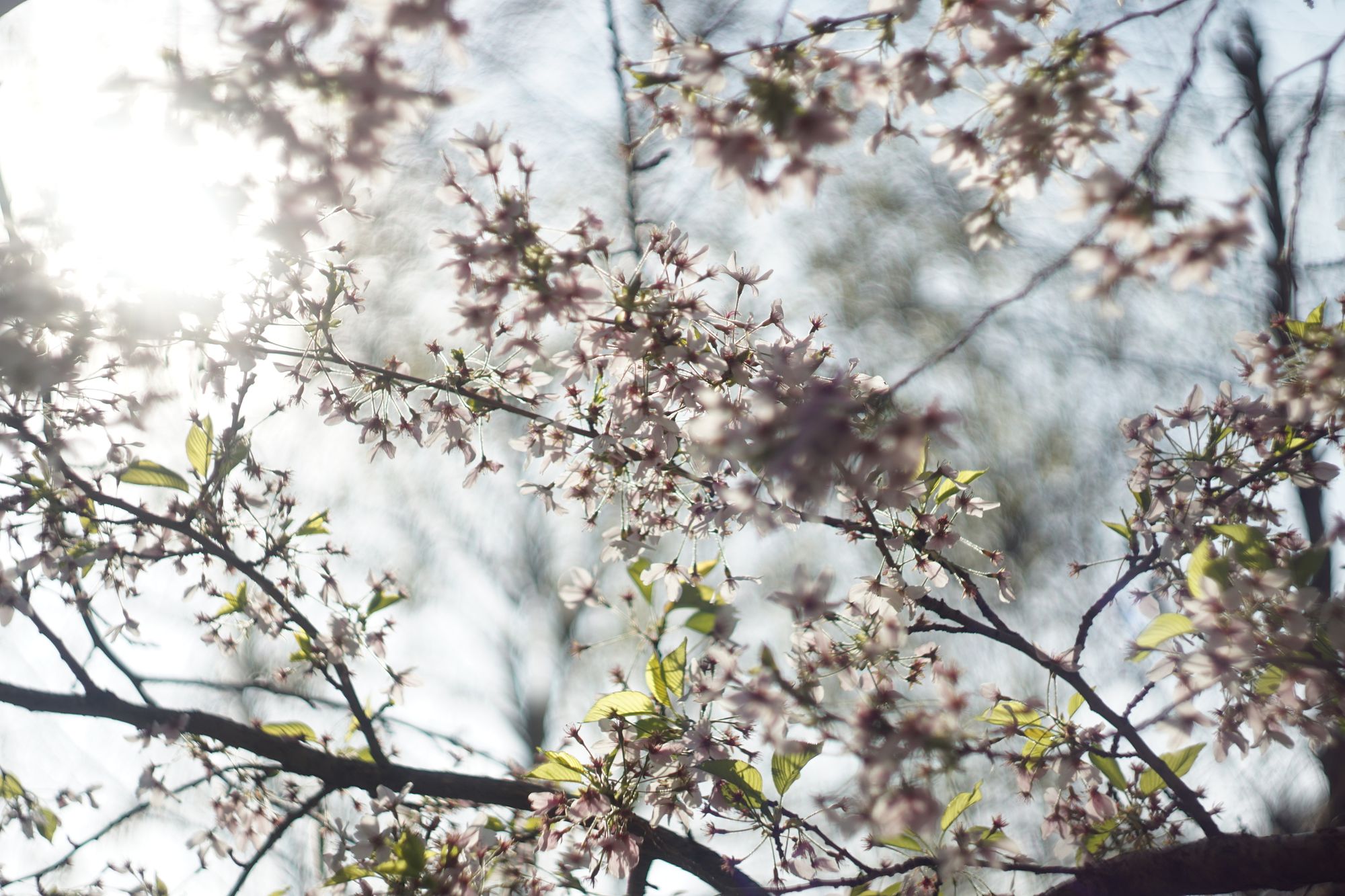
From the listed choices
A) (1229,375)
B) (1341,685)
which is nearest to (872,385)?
(1341,685)

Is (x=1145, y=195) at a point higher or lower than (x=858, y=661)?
higher

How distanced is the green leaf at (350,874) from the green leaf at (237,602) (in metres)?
0.66

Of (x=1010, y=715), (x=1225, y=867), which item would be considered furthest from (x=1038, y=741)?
(x=1225, y=867)

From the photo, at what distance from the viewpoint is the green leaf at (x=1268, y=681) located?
104 centimetres

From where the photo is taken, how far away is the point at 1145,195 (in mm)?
804

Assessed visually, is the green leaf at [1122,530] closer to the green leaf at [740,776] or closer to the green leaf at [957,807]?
the green leaf at [957,807]

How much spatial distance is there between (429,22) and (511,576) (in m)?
3.73

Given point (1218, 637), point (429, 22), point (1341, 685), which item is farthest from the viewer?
point (1218, 637)

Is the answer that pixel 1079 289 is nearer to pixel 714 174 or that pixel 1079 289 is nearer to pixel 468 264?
pixel 714 174

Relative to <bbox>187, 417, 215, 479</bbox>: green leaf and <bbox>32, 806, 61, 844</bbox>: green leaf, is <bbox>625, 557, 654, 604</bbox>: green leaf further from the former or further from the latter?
<bbox>32, 806, 61, 844</bbox>: green leaf

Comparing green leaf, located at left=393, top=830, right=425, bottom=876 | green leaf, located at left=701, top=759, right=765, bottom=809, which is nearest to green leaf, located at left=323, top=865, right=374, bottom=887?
green leaf, located at left=393, top=830, right=425, bottom=876

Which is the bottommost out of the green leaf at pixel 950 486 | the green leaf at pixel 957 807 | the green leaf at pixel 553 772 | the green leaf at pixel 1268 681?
the green leaf at pixel 957 807

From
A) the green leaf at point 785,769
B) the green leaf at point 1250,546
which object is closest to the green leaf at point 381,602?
the green leaf at point 785,769

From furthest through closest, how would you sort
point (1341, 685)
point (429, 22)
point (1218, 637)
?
point (1218, 637)
point (1341, 685)
point (429, 22)
